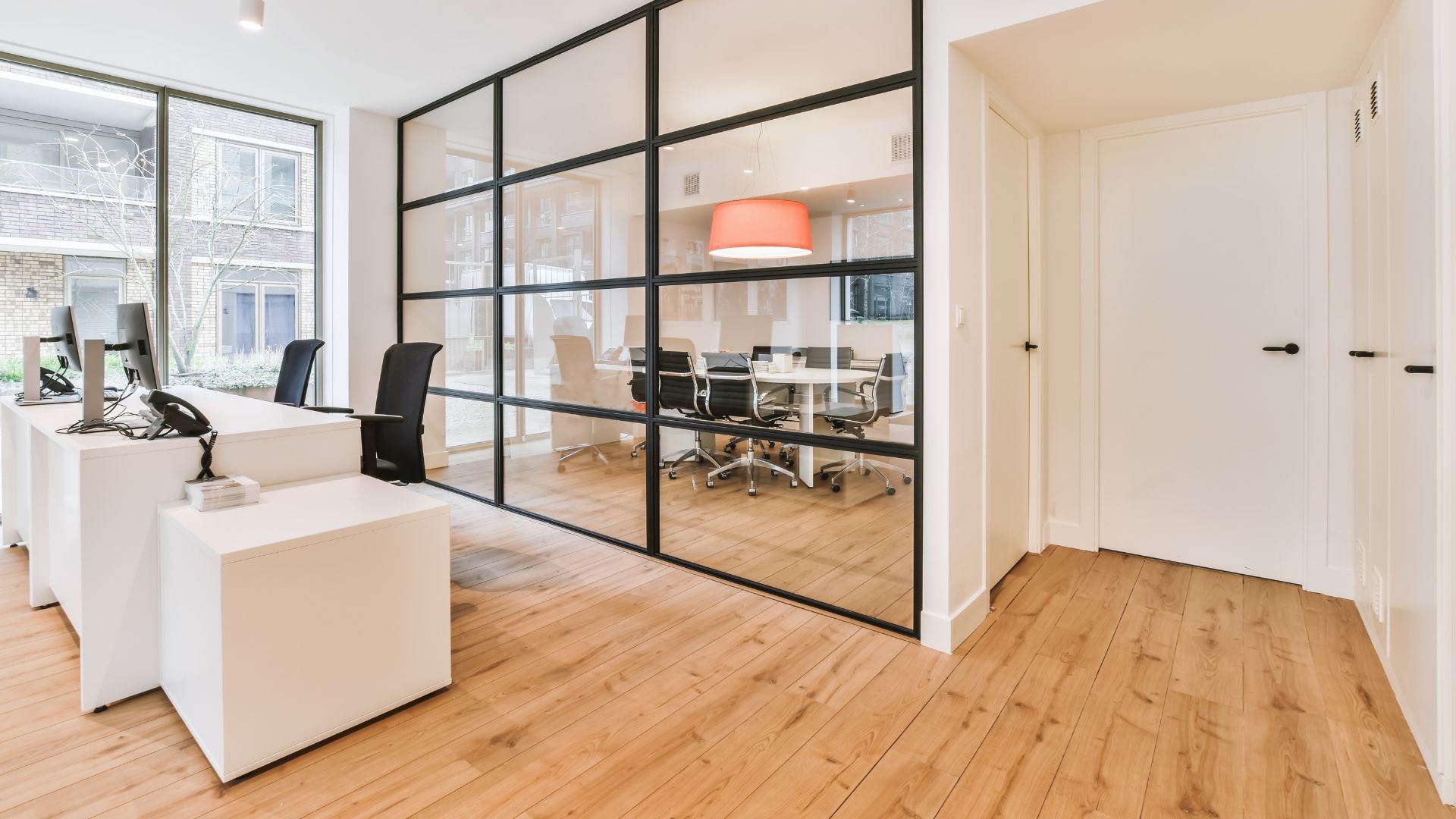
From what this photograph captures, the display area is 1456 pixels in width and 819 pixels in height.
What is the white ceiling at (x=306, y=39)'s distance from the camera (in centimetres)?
329

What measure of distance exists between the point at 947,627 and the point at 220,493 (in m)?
2.36

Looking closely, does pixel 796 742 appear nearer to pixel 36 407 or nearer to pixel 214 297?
pixel 36 407

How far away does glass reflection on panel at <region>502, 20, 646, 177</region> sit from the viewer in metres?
3.32

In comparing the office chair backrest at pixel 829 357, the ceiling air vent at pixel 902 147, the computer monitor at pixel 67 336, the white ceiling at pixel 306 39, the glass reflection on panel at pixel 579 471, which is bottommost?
the glass reflection on panel at pixel 579 471

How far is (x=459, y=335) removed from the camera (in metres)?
4.59

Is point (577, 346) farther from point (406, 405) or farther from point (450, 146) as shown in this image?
point (450, 146)

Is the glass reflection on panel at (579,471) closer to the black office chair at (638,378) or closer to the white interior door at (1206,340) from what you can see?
the black office chair at (638,378)

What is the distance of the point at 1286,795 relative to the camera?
5.20ft

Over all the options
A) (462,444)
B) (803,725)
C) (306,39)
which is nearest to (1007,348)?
(803,725)

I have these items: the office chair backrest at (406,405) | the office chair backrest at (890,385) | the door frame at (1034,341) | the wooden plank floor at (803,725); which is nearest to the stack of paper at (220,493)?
the wooden plank floor at (803,725)

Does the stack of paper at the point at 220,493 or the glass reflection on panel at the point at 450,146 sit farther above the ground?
the glass reflection on panel at the point at 450,146

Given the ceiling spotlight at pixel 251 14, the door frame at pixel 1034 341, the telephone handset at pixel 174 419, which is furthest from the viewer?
the door frame at pixel 1034 341

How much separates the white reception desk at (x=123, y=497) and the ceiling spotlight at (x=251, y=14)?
161 cm

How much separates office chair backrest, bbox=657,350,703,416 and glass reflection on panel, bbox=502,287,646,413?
0.14m
